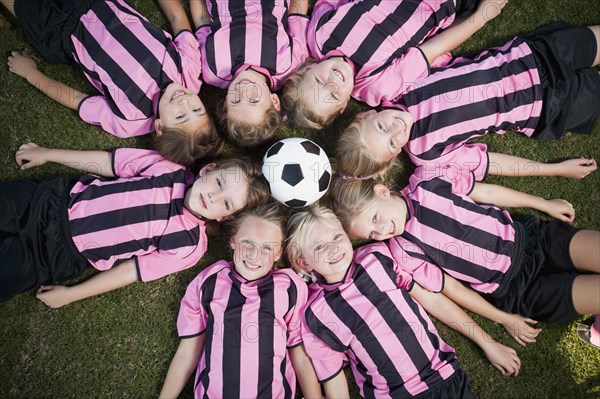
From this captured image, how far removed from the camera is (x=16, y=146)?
2.99 m

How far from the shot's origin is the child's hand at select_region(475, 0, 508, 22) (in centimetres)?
303

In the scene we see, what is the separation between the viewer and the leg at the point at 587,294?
2.74 metres

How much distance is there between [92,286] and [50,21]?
1743 mm

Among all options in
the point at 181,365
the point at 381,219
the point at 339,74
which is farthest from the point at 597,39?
the point at 181,365

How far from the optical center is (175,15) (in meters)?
3.04

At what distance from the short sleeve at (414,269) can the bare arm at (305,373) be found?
792mm

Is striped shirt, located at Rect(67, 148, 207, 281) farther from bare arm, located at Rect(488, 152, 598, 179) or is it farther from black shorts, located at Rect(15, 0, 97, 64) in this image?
bare arm, located at Rect(488, 152, 598, 179)

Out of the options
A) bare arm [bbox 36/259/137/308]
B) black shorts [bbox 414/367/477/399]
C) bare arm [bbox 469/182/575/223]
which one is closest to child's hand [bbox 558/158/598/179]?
bare arm [bbox 469/182/575/223]

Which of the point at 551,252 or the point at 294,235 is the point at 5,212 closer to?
the point at 294,235

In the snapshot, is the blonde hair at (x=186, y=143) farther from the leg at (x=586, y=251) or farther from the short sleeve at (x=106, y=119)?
the leg at (x=586, y=251)

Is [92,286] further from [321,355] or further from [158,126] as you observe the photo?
[321,355]

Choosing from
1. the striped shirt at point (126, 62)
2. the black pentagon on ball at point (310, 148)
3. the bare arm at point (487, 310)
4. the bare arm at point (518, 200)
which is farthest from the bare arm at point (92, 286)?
the bare arm at point (518, 200)

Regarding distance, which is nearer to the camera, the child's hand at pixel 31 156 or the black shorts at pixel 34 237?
the black shorts at pixel 34 237

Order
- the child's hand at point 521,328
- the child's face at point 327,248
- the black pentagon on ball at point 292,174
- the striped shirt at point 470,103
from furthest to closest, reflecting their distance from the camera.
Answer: the child's hand at point 521,328
the striped shirt at point 470,103
the child's face at point 327,248
the black pentagon on ball at point 292,174
